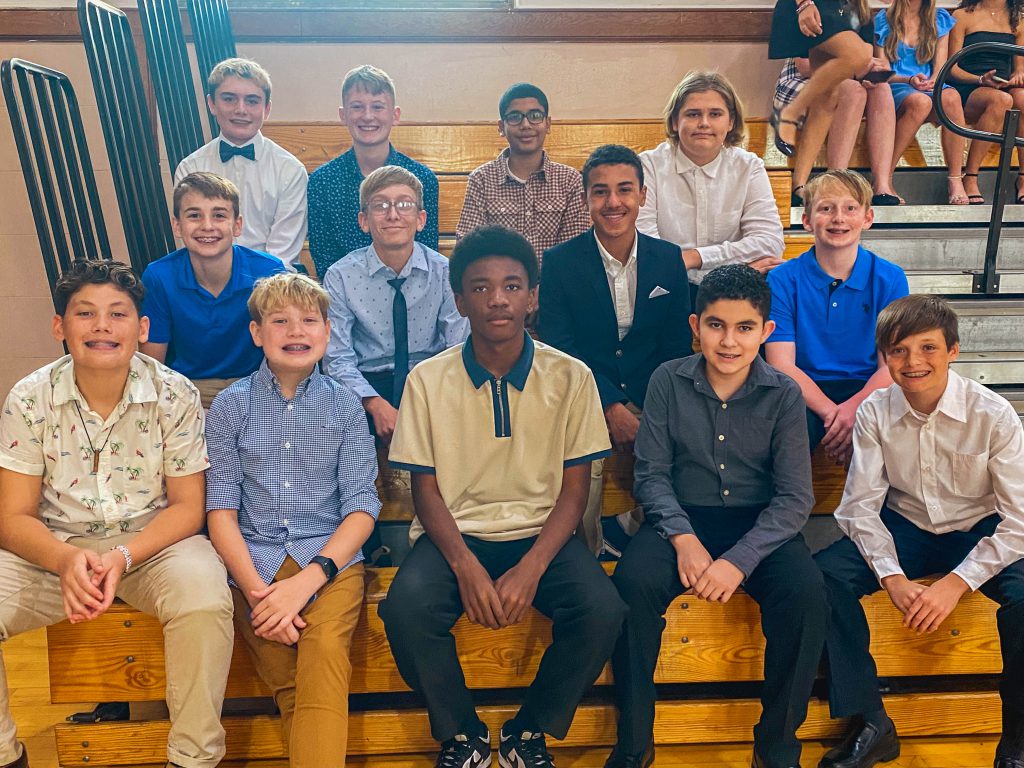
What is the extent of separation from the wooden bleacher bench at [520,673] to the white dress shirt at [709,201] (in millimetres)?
1133

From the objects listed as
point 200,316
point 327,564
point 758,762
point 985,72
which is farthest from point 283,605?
point 985,72

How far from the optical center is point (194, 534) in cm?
185

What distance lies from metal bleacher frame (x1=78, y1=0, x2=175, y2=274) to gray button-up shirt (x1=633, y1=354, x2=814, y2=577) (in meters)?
1.65

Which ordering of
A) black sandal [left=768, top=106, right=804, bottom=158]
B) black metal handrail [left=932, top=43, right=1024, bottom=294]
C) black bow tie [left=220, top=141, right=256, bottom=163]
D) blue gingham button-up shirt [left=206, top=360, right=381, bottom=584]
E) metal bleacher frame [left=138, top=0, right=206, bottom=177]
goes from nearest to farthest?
1. blue gingham button-up shirt [left=206, top=360, right=381, bottom=584]
2. black metal handrail [left=932, top=43, right=1024, bottom=294]
3. black bow tie [left=220, top=141, right=256, bottom=163]
4. metal bleacher frame [left=138, top=0, right=206, bottom=177]
5. black sandal [left=768, top=106, right=804, bottom=158]

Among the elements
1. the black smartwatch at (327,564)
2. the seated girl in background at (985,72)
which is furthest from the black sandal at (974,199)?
the black smartwatch at (327,564)

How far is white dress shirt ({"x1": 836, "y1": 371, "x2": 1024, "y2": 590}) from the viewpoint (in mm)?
1794

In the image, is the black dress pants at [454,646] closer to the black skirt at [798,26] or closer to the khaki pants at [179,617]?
the khaki pants at [179,617]

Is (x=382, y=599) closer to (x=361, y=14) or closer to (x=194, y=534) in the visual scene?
(x=194, y=534)

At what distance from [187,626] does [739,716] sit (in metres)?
1.10

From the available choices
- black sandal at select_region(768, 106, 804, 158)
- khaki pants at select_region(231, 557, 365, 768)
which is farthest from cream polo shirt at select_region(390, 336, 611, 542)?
black sandal at select_region(768, 106, 804, 158)

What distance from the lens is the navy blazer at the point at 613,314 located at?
2.29 m

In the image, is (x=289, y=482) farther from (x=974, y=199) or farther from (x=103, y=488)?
(x=974, y=199)

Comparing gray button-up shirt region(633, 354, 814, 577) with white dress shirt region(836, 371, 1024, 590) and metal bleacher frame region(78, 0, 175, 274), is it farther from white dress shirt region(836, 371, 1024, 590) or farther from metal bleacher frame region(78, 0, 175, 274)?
metal bleacher frame region(78, 0, 175, 274)

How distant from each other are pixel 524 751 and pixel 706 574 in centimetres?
48
